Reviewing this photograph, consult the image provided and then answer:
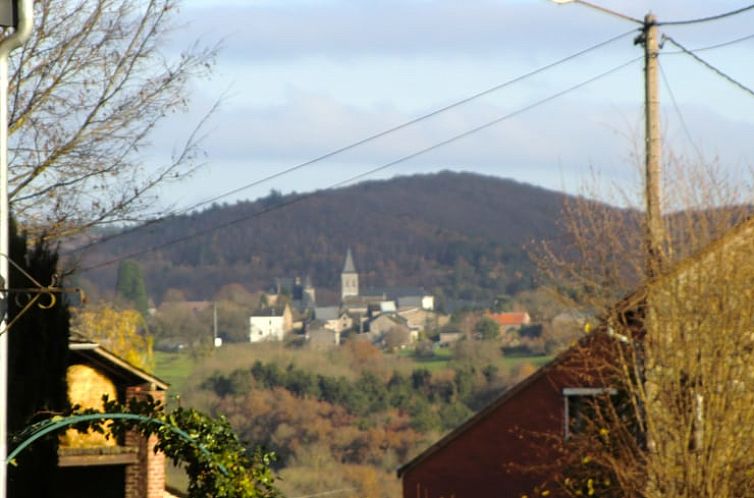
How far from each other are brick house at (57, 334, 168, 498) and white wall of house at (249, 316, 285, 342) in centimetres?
10050

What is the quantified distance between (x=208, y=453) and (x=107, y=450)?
15.6 m

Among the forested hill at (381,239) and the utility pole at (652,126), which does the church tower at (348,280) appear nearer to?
the forested hill at (381,239)

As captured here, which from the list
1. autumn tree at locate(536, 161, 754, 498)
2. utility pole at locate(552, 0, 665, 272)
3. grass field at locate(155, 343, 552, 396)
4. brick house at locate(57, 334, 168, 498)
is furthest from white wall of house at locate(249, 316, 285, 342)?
utility pole at locate(552, 0, 665, 272)

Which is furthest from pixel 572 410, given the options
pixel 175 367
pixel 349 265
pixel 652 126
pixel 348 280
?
pixel 349 265

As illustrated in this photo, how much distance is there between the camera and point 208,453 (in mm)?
13719

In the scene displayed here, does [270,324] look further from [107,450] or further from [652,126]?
[652,126]

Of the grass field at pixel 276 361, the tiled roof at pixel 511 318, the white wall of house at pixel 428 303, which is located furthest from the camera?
the white wall of house at pixel 428 303

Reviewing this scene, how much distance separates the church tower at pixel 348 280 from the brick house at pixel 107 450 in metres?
133

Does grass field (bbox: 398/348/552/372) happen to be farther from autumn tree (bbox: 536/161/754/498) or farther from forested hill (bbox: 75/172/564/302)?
autumn tree (bbox: 536/161/754/498)

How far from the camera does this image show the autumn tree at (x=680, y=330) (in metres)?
19.8

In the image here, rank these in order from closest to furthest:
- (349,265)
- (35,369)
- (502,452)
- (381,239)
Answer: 1. (35,369)
2. (502,452)
3. (349,265)
4. (381,239)

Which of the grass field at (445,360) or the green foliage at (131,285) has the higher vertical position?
the green foliage at (131,285)

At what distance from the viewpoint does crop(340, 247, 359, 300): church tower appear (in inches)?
6481

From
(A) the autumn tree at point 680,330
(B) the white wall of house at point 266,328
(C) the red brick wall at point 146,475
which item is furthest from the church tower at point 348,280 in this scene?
(A) the autumn tree at point 680,330
